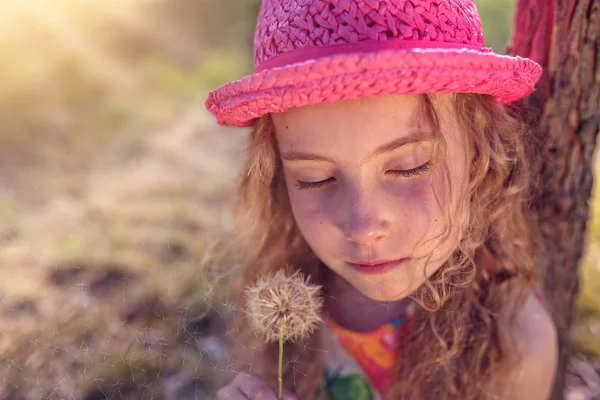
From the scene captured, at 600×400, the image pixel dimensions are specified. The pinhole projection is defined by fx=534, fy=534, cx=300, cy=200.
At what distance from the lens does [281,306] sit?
1221 millimetres

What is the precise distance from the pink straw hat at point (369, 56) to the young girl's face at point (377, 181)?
2.9 inches

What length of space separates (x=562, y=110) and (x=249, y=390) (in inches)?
43.8

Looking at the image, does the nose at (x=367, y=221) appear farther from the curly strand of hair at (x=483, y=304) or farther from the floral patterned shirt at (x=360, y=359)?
the floral patterned shirt at (x=360, y=359)

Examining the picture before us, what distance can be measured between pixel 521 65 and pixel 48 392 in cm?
132

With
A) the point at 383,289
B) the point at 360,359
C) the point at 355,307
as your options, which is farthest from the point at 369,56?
the point at 360,359

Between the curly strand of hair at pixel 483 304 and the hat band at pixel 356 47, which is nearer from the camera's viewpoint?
the hat band at pixel 356 47

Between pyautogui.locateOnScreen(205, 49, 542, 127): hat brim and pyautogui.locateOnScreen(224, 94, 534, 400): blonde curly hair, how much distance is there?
14 cm

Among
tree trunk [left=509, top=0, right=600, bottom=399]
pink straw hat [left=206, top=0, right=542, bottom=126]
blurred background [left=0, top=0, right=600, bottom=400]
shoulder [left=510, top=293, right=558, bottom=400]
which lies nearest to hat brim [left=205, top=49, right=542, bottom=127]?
pink straw hat [left=206, top=0, right=542, bottom=126]

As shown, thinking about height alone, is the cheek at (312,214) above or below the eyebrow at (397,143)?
below

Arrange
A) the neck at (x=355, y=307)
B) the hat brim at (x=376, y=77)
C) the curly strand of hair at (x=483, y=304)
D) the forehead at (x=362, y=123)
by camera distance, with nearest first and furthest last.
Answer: the hat brim at (x=376, y=77), the forehead at (x=362, y=123), the curly strand of hair at (x=483, y=304), the neck at (x=355, y=307)

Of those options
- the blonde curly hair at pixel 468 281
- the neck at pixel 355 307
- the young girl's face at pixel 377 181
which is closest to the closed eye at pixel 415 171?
the young girl's face at pixel 377 181

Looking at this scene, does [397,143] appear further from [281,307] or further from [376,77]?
[281,307]

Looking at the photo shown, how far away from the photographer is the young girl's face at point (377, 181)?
3.63 feet

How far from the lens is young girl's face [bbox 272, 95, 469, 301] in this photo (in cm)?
111
